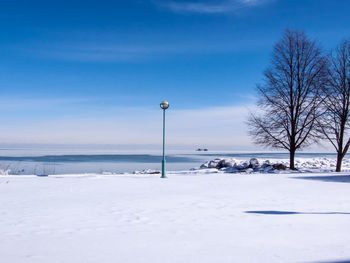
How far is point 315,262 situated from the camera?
3766mm

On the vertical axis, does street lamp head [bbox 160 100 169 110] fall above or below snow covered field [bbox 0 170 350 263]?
above

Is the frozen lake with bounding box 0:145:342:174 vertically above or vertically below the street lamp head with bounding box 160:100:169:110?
below

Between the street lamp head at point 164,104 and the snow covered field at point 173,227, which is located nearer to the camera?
the snow covered field at point 173,227

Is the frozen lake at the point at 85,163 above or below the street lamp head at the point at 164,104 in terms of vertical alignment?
below

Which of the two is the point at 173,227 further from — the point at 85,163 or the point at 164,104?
→ the point at 85,163

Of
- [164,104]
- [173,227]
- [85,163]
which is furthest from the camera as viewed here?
[85,163]

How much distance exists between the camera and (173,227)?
553cm

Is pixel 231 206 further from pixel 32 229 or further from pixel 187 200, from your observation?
pixel 32 229

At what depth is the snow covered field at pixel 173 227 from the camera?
4.09 meters

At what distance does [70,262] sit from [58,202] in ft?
15.4

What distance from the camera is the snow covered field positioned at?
4.09 m

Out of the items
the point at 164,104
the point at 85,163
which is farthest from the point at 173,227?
the point at 85,163

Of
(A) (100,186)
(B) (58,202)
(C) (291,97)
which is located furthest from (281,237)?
(C) (291,97)

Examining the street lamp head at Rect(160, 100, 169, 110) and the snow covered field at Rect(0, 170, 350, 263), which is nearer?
the snow covered field at Rect(0, 170, 350, 263)
